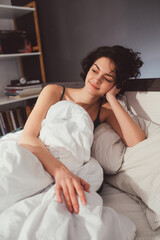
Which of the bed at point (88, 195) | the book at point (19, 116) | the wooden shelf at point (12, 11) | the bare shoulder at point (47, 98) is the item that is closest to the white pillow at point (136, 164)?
the bed at point (88, 195)

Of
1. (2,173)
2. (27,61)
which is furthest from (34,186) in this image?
(27,61)

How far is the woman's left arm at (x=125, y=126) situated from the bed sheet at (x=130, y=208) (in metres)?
0.28

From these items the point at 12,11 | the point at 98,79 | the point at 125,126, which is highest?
the point at 12,11

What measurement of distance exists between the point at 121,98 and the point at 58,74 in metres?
1.18

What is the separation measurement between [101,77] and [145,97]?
332 mm

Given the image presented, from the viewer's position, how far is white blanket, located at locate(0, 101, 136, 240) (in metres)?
0.49

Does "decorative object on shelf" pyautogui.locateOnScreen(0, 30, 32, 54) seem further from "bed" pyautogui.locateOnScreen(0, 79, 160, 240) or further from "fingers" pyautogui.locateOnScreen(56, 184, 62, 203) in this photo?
"fingers" pyautogui.locateOnScreen(56, 184, 62, 203)

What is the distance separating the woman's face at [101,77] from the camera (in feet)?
3.60

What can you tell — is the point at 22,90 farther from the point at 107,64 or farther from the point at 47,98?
the point at 107,64

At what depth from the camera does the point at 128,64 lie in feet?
3.84

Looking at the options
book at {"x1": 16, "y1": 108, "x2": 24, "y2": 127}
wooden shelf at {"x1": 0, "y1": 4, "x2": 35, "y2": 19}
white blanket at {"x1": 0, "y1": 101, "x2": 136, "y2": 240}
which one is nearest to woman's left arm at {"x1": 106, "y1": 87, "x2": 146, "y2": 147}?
white blanket at {"x1": 0, "y1": 101, "x2": 136, "y2": 240}

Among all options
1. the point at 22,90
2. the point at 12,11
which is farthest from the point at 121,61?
the point at 12,11

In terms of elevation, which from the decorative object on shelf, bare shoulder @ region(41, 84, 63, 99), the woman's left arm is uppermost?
the decorative object on shelf

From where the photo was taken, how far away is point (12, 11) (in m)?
1.98
